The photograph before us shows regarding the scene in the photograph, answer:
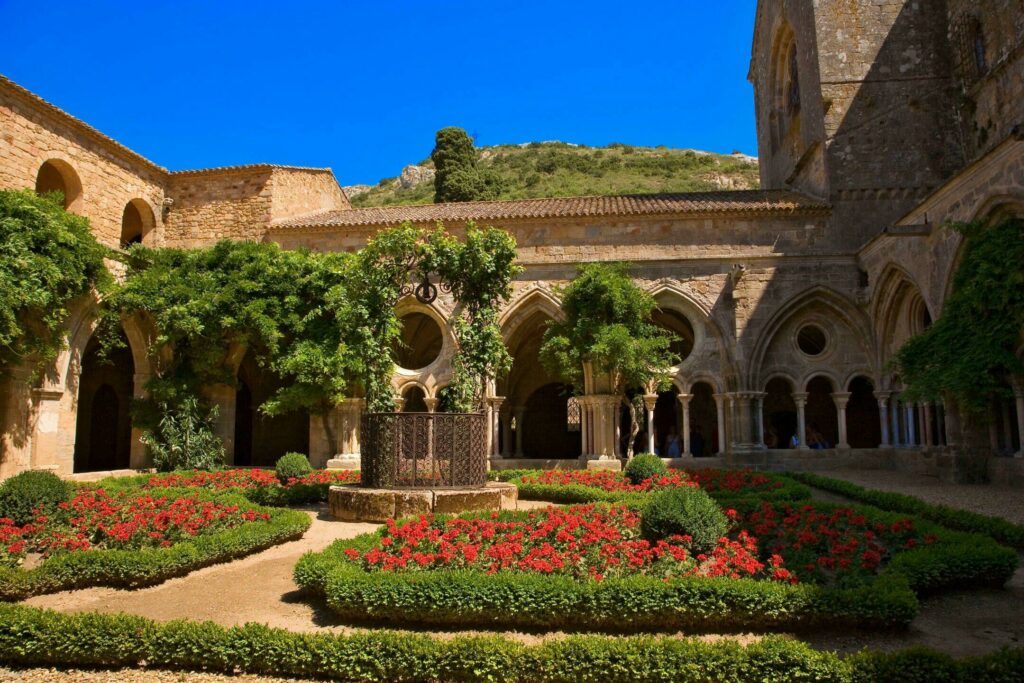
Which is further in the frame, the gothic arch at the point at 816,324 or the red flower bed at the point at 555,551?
the gothic arch at the point at 816,324

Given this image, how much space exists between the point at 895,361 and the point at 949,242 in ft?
7.61

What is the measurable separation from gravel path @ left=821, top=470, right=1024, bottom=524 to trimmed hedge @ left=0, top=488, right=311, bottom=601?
9.03 meters

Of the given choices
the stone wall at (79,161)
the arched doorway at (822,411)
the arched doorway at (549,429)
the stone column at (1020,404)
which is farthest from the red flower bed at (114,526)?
the arched doorway at (822,411)

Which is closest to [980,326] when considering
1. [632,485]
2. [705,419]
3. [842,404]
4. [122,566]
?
[842,404]

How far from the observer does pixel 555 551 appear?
638 centimetres

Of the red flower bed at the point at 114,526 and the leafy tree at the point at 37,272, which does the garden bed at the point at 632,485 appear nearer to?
the red flower bed at the point at 114,526

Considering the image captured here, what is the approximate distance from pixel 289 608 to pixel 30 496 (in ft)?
14.2

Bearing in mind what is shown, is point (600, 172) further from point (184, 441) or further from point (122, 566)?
point (122, 566)

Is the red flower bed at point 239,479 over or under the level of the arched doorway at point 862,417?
under

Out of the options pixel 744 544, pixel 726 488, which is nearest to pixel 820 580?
pixel 744 544

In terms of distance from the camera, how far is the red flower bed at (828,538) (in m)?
6.07

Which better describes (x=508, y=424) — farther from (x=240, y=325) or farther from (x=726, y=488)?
(x=726, y=488)

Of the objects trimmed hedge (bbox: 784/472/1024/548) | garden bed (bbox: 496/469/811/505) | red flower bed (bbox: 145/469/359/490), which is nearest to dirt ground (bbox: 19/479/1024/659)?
trimmed hedge (bbox: 784/472/1024/548)

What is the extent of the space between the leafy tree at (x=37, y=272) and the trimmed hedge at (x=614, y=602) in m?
10.5
